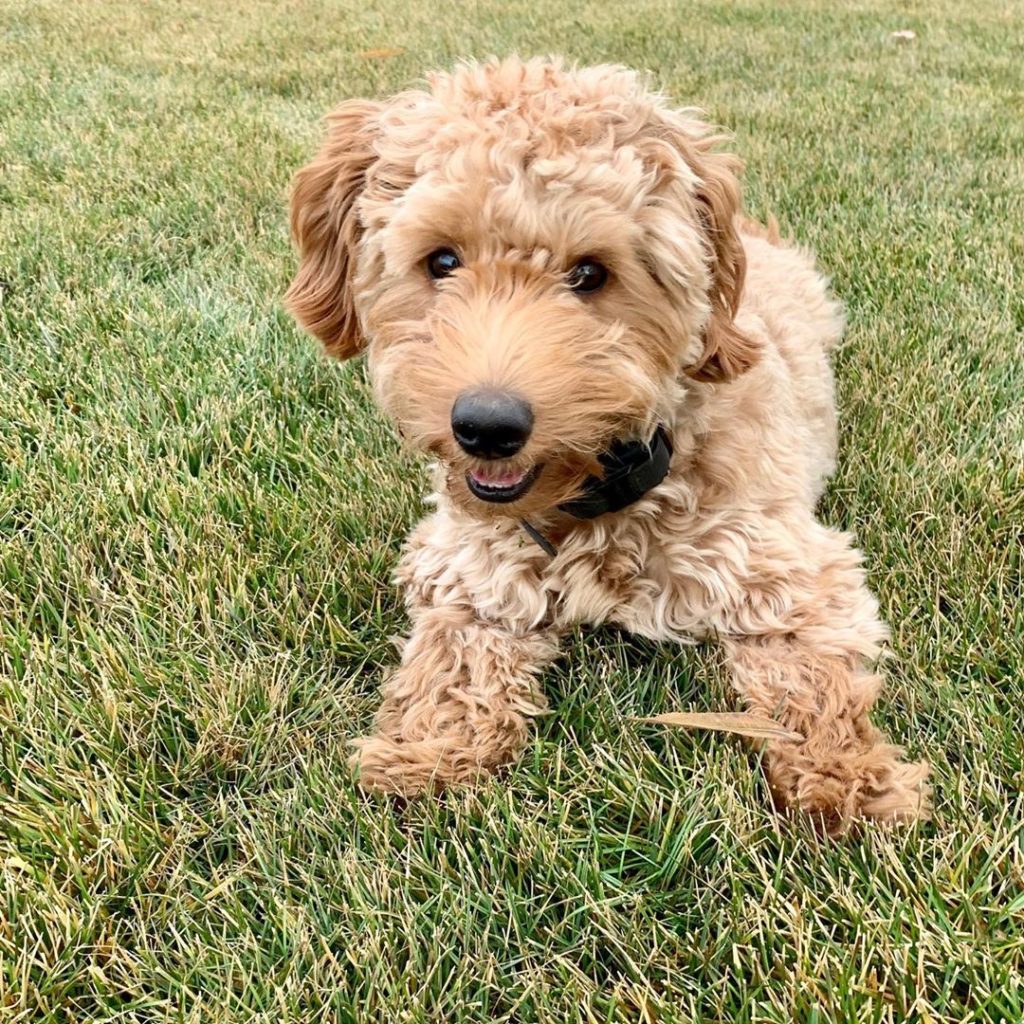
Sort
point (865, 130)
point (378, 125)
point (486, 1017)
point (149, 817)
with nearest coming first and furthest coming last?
point (486, 1017) → point (149, 817) → point (378, 125) → point (865, 130)

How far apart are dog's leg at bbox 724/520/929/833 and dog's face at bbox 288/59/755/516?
0.45m

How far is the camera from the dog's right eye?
70.5 inches

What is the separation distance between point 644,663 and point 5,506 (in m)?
1.70

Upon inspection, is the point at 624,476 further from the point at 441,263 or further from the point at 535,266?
the point at 441,263

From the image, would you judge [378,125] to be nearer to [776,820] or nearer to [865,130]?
[776,820]

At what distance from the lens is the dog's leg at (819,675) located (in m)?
1.64

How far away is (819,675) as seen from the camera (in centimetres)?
185

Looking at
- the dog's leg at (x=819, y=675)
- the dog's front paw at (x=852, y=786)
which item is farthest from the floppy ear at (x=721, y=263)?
the dog's front paw at (x=852, y=786)

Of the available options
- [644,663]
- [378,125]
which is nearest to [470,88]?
[378,125]

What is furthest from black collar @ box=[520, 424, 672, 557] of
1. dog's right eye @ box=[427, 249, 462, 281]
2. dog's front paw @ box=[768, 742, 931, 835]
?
dog's front paw @ box=[768, 742, 931, 835]

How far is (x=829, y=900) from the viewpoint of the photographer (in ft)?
4.68

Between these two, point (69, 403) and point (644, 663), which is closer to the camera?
point (644, 663)

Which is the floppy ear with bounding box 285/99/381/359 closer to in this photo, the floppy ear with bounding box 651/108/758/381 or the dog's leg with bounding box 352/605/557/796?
the floppy ear with bounding box 651/108/758/381

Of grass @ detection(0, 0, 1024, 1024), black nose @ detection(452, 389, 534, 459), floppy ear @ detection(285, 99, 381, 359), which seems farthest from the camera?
floppy ear @ detection(285, 99, 381, 359)
